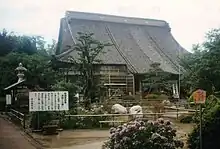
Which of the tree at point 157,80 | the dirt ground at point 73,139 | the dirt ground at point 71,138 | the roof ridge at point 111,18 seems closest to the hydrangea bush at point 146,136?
the dirt ground at point 73,139

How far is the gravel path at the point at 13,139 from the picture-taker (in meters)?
8.63

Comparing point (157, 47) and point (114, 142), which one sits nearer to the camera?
point (114, 142)

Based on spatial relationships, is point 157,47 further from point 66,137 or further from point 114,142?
point 114,142

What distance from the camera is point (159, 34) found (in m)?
32.0

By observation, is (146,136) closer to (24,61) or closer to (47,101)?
(47,101)

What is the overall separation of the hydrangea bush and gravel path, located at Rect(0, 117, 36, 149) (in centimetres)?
297

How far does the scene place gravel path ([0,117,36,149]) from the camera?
340 inches

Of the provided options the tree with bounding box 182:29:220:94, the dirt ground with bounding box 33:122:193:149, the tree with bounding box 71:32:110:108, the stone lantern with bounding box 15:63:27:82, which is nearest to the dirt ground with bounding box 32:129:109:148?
the dirt ground with bounding box 33:122:193:149

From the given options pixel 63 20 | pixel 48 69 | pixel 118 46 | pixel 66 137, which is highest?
pixel 63 20

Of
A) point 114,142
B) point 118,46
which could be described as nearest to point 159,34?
point 118,46

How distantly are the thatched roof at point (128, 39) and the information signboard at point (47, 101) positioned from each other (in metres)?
11.8

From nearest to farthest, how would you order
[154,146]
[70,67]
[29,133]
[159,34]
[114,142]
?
1. [154,146]
2. [114,142]
3. [29,133]
4. [70,67]
5. [159,34]

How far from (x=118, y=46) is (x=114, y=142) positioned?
20909 millimetres

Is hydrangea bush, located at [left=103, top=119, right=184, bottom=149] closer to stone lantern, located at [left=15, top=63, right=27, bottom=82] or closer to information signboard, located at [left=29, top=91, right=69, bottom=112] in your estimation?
information signboard, located at [left=29, top=91, right=69, bottom=112]
